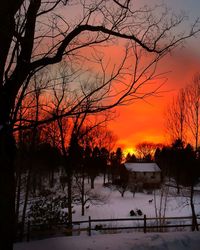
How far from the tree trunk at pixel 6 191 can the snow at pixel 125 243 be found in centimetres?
781

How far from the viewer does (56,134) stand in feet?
90.4

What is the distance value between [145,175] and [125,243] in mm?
55614

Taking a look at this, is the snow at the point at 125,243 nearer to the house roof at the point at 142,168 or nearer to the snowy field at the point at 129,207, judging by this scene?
the snowy field at the point at 129,207

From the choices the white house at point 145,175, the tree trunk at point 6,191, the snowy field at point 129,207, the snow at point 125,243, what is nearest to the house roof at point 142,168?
the white house at point 145,175

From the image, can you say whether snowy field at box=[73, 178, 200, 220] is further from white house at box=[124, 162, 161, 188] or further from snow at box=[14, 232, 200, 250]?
snow at box=[14, 232, 200, 250]

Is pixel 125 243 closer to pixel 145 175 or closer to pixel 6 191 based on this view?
pixel 6 191

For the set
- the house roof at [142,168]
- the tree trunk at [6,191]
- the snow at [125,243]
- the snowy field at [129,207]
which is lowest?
the snowy field at [129,207]

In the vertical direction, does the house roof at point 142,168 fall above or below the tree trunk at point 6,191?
above

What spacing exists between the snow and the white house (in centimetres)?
5085

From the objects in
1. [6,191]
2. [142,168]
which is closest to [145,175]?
[142,168]

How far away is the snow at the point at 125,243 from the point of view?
43.1ft

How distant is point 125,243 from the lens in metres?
13.8

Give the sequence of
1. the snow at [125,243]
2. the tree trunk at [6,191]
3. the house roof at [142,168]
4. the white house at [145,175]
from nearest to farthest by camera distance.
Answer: the tree trunk at [6,191]
the snow at [125,243]
the white house at [145,175]
the house roof at [142,168]

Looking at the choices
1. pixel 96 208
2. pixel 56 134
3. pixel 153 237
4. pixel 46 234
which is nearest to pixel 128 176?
pixel 96 208
